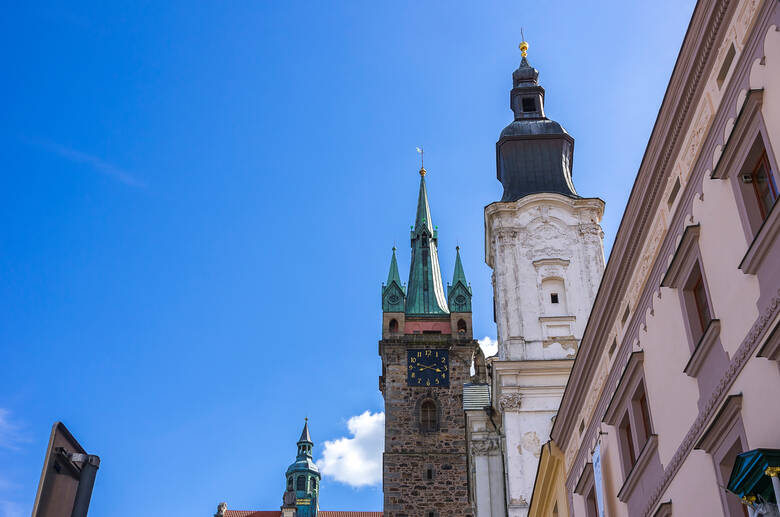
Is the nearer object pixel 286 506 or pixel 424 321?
pixel 424 321

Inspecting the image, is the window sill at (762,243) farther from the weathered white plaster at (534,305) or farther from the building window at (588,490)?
the weathered white plaster at (534,305)

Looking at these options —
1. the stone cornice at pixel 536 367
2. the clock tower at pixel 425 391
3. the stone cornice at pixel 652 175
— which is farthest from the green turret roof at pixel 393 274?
the stone cornice at pixel 652 175

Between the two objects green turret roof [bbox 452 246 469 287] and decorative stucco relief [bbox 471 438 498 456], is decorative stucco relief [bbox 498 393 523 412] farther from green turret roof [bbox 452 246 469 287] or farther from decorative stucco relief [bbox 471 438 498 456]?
green turret roof [bbox 452 246 469 287]

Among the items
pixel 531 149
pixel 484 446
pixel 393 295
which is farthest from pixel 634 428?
pixel 393 295

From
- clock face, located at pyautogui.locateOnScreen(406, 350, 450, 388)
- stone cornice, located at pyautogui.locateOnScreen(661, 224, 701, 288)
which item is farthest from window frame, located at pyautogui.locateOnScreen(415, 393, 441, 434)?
stone cornice, located at pyautogui.locateOnScreen(661, 224, 701, 288)

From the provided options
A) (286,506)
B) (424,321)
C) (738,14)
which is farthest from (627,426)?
(286,506)

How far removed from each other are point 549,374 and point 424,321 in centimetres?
3226

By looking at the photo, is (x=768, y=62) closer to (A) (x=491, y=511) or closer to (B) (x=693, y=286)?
(B) (x=693, y=286)

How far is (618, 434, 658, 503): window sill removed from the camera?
11528 millimetres

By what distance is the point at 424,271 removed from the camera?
214ft

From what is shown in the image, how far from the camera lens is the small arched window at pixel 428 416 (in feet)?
176

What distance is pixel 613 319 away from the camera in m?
13.9

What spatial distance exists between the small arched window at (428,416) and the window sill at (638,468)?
41.0m

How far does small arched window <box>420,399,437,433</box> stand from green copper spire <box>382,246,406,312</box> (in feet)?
25.7
